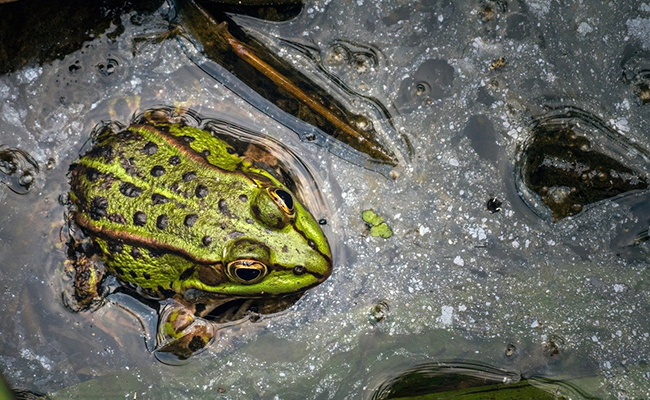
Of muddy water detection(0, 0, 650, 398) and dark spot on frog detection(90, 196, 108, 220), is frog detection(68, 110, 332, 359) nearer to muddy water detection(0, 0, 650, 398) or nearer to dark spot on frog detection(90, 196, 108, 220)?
dark spot on frog detection(90, 196, 108, 220)

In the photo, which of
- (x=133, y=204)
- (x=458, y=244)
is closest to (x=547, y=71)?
(x=458, y=244)

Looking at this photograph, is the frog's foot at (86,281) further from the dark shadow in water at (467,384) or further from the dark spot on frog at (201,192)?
the dark shadow in water at (467,384)

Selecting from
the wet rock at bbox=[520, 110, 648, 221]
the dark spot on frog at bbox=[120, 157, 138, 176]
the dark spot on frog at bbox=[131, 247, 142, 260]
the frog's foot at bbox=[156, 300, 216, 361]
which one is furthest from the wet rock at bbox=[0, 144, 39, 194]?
the wet rock at bbox=[520, 110, 648, 221]

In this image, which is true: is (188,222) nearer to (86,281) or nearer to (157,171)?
(157,171)

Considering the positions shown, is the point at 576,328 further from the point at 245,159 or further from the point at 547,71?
the point at 245,159

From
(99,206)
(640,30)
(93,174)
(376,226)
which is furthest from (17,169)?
(640,30)

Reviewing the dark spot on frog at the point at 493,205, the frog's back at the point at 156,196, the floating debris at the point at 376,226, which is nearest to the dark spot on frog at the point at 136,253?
the frog's back at the point at 156,196
